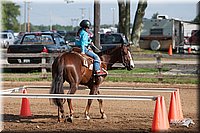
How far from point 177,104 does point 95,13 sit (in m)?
11.7

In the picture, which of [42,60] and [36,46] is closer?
[42,60]

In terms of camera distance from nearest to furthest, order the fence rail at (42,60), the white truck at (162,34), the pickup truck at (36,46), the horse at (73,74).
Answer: the horse at (73,74) < the fence rail at (42,60) < the pickup truck at (36,46) < the white truck at (162,34)

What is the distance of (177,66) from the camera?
21.0 m

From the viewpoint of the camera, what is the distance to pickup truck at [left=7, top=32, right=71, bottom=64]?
23594 mm

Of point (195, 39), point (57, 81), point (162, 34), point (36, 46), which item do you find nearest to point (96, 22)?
point (36, 46)

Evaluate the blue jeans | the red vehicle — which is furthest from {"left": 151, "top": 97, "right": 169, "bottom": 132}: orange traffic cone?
the red vehicle

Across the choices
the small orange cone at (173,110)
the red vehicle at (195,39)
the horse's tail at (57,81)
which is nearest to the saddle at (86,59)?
the horse's tail at (57,81)

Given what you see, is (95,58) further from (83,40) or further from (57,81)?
(57,81)

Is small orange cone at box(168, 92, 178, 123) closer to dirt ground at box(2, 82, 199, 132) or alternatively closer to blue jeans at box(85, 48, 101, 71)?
dirt ground at box(2, 82, 199, 132)

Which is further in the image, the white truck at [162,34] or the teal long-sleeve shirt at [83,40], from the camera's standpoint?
the white truck at [162,34]

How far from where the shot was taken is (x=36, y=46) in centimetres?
2453

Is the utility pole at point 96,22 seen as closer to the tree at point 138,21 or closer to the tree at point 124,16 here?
the tree at point 124,16

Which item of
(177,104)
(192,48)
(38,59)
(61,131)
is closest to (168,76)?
(38,59)

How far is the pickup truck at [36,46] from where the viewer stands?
2359 centimetres
